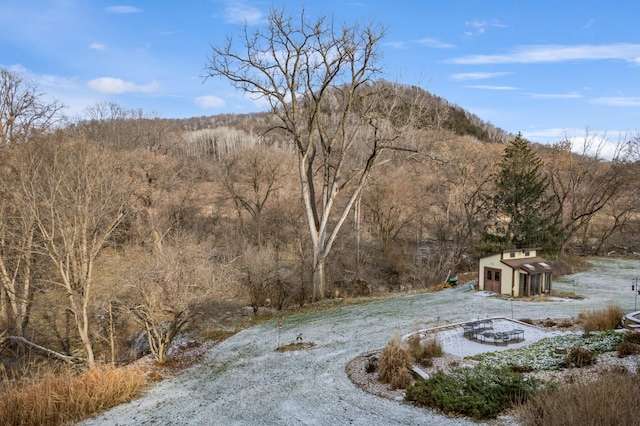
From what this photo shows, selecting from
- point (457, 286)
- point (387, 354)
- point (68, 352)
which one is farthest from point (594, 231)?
point (68, 352)

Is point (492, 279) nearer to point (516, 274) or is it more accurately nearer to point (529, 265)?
point (516, 274)

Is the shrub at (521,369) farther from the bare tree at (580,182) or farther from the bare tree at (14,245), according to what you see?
the bare tree at (580,182)

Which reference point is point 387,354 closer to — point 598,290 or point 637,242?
point 598,290

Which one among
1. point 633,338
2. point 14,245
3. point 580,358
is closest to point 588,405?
point 580,358

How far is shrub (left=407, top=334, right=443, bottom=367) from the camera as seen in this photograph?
9.80 m

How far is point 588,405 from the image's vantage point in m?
5.52

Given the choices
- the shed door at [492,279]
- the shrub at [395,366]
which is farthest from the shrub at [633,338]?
the shed door at [492,279]

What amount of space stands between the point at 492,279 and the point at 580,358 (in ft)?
37.5

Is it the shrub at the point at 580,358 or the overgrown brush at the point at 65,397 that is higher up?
the shrub at the point at 580,358

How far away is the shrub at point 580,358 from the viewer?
8.80 meters

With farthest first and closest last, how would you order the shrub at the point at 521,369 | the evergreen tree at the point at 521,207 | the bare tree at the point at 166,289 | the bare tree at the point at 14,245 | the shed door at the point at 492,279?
the evergreen tree at the point at 521,207 < the shed door at the point at 492,279 < the bare tree at the point at 14,245 < the bare tree at the point at 166,289 < the shrub at the point at 521,369

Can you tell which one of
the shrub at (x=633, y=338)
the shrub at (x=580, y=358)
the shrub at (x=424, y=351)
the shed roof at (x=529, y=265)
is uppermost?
the shed roof at (x=529, y=265)

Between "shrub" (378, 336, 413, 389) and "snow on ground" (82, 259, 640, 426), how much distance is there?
0.71 meters

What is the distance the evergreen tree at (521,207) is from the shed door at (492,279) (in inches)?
427
